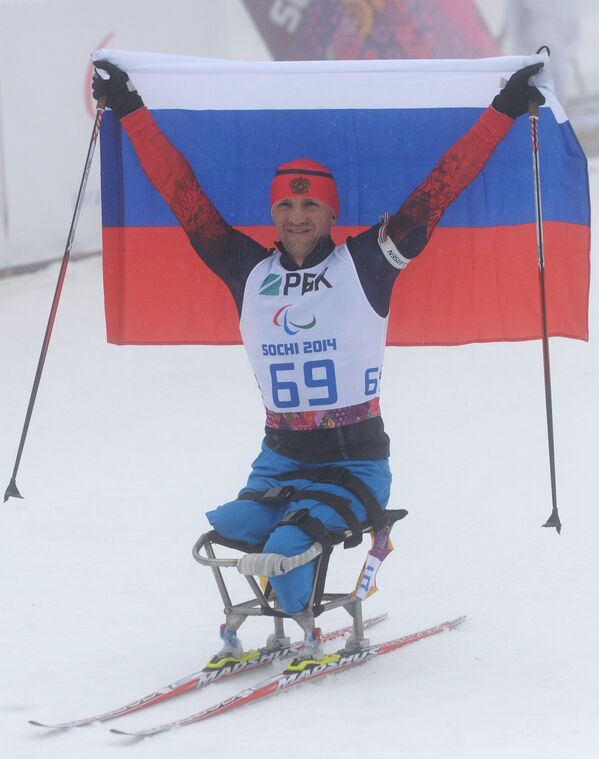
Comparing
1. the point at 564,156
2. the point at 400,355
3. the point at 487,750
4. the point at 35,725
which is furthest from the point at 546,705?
the point at 400,355

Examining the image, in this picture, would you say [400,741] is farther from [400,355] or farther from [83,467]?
[400,355]

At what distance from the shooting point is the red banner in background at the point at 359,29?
561 inches

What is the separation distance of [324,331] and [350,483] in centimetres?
53

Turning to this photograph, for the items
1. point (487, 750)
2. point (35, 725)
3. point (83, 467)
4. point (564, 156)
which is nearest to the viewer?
point (487, 750)

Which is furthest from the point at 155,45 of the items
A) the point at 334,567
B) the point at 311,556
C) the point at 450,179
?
the point at 311,556

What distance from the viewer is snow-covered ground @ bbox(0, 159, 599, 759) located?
402 cm

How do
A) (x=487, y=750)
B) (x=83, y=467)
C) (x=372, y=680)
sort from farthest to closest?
1. (x=83, y=467)
2. (x=372, y=680)
3. (x=487, y=750)

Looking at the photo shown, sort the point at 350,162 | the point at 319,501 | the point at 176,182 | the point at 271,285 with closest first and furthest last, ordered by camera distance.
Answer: the point at 319,501
the point at 271,285
the point at 176,182
the point at 350,162

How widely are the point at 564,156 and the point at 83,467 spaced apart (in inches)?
160

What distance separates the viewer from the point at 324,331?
461 centimetres

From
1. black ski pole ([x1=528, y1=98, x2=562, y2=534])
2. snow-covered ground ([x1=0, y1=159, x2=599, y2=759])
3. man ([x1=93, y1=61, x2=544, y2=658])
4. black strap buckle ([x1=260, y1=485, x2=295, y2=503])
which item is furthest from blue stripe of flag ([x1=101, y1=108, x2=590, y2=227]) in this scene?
snow-covered ground ([x1=0, y1=159, x2=599, y2=759])

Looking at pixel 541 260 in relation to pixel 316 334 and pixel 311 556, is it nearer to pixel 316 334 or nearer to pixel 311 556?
pixel 316 334

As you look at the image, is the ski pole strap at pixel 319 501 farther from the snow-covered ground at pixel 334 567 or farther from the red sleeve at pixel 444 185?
the red sleeve at pixel 444 185

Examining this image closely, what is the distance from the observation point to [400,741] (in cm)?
383
